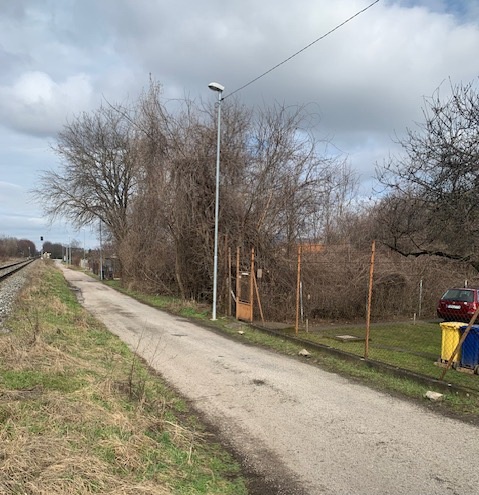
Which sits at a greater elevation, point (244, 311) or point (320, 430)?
point (244, 311)

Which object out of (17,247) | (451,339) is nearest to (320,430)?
(451,339)

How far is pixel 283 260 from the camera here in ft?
55.2

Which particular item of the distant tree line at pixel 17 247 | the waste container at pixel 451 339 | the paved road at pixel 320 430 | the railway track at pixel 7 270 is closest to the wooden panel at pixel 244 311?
the paved road at pixel 320 430

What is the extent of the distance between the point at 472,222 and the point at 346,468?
16.7 feet

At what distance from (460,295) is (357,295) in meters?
3.71

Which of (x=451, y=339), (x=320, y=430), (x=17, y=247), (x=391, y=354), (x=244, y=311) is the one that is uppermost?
(x=17, y=247)

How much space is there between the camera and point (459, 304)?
16.5 meters

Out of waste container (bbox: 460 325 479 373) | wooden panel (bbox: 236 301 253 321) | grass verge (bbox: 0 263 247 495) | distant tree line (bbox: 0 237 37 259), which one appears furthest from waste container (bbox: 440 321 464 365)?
distant tree line (bbox: 0 237 37 259)

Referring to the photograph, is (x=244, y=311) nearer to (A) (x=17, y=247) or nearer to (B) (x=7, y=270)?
(B) (x=7, y=270)

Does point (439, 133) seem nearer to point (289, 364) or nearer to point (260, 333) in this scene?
point (289, 364)

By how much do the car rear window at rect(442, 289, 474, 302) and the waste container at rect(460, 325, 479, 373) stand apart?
8.68m

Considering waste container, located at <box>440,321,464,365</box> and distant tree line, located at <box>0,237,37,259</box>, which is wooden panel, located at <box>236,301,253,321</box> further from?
distant tree line, located at <box>0,237,37,259</box>

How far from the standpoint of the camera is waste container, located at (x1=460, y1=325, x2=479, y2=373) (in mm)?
8297

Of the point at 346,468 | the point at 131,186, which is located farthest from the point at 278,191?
the point at 131,186
